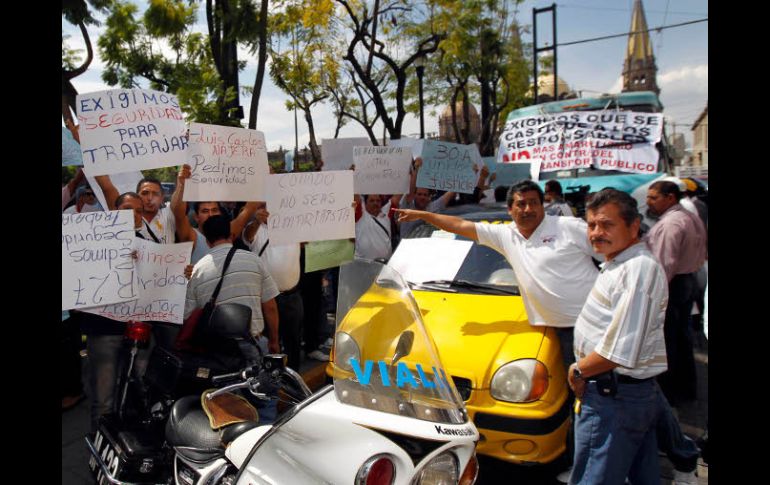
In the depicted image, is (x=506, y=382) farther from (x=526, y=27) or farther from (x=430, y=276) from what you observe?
(x=526, y=27)

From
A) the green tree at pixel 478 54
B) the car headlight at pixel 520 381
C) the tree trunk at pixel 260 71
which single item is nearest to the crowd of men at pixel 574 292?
the car headlight at pixel 520 381

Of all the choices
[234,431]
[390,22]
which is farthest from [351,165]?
[390,22]

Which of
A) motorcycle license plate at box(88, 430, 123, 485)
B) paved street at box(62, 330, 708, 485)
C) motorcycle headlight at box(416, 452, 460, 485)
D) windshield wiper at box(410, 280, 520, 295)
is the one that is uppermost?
windshield wiper at box(410, 280, 520, 295)

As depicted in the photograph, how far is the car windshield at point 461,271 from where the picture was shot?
4.12 m

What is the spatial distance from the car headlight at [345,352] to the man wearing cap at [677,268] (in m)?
3.48

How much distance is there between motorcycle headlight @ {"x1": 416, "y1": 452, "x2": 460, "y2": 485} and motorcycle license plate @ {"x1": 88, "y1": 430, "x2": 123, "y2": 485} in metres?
1.54

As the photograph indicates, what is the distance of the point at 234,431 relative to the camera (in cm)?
205

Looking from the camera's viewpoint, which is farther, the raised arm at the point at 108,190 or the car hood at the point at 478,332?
the raised arm at the point at 108,190

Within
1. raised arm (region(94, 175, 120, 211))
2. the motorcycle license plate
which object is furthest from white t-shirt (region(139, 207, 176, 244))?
the motorcycle license plate

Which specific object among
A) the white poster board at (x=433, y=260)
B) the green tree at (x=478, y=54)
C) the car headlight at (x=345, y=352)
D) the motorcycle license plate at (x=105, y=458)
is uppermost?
the green tree at (x=478, y=54)

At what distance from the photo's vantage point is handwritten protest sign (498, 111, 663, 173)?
23.1 ft

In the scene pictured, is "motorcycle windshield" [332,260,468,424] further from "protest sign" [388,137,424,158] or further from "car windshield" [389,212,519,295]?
"protest sign" [388,137,424,158]

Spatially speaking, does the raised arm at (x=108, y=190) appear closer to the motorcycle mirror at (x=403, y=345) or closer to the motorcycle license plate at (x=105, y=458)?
the motorcycle license plate at (x=105, y=458)
